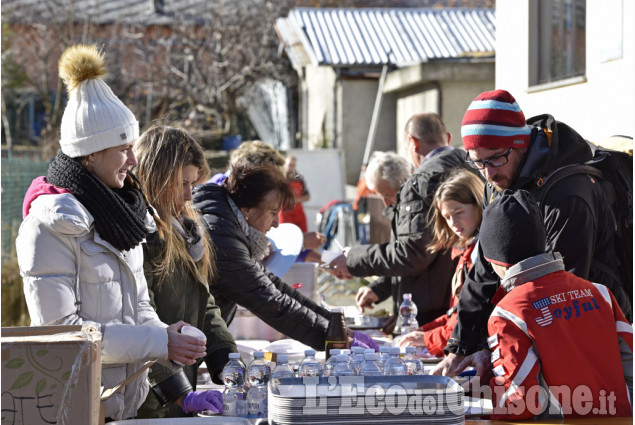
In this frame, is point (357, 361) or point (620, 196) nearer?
point (357, 361)

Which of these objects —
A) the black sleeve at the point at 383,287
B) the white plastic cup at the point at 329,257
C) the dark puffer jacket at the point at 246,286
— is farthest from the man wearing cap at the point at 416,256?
the dark puffer jacket at the point at 246,286

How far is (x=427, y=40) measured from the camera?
625 inches

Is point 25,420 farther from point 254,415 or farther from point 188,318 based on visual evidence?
point 188,318

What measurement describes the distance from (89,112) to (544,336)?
1771 mm

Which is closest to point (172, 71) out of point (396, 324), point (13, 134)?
point (13, 134)

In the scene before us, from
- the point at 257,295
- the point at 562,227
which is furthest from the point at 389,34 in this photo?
the point at 562,227

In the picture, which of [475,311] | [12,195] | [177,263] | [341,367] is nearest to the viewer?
[341,367]

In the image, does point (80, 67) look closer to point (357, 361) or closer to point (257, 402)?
point (257, 402)

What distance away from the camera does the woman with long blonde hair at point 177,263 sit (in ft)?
10.7

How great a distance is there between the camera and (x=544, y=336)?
282cm

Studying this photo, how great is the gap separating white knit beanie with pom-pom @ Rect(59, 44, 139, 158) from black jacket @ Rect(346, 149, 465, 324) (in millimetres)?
2418

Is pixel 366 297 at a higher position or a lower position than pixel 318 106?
lower

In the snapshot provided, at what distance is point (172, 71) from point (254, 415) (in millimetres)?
20978

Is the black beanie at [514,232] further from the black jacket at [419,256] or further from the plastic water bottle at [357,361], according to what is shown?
the black jacket at [419,256]
